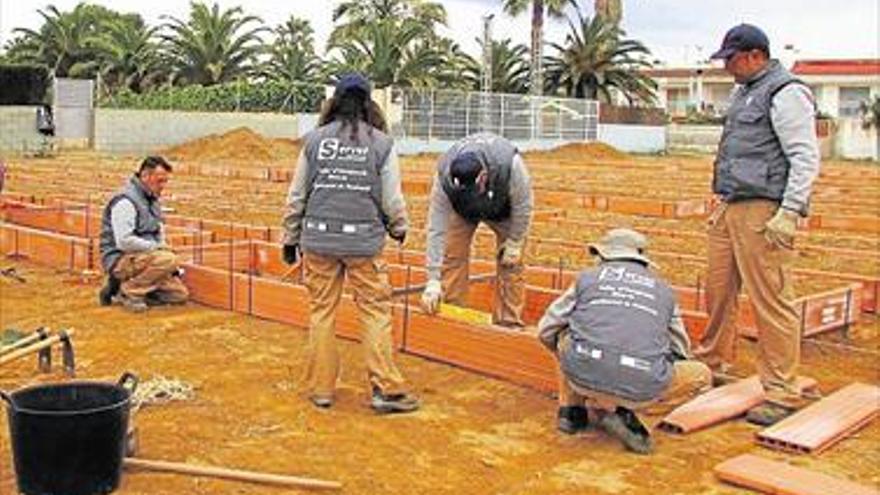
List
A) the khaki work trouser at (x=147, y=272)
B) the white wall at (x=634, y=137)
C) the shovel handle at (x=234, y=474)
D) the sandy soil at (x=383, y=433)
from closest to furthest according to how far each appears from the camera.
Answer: the shovel handle at (x=234, y=474), the sandy soil at (x=383, y=433), the khaki work trouser at (x=147, y=272), the white wall at (x=634, y=137)

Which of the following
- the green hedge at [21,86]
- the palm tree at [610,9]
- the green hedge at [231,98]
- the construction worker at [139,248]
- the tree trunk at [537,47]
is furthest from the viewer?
the palm tree at [610,9]

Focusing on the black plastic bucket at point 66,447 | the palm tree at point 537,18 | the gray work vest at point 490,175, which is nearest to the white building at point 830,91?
the palm tree at point 537,18

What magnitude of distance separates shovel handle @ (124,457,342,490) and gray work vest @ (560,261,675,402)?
98 centimetres

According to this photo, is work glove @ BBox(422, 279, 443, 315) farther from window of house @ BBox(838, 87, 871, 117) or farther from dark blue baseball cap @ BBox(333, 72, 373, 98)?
window of house @ BBox(838, 87, 871, 117)

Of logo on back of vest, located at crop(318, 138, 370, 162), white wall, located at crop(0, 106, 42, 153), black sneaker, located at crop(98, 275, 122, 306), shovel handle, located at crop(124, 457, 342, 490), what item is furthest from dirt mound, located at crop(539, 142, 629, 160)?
shovel handle, located at crop(124, 457, 342, 490)

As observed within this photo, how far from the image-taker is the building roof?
141 feet

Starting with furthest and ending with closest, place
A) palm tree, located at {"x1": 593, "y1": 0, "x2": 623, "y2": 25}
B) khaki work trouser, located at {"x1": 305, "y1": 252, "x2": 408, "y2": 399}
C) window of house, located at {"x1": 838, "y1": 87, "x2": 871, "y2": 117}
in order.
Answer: window of house, located at {"x1": 838, "y1": 87, "x2": 871, "y2": 117} < palm tree, located at {"x1": 593, "y1": 0, "x2": 623, "y2": 25} < khaki work trouser, located at {"x1": 305, "y1": 252, "x2": 408, "y2": 399}

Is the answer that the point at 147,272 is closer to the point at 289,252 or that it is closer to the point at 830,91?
the point at 289,252

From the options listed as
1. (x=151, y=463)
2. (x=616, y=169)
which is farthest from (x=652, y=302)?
(x=616, y=169)

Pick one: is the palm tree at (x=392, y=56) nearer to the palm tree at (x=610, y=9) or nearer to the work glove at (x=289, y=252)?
the palm tree at (x=610, y=9)

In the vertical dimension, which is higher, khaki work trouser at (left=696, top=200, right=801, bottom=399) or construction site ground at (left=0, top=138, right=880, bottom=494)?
khaki work trouser at (left=696, top=200, right=801, bottom=399)

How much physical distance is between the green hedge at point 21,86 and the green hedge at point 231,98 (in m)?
2.39

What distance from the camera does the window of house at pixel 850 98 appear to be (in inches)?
1670

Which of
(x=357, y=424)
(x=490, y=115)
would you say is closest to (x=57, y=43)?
(x=490, y=115)
